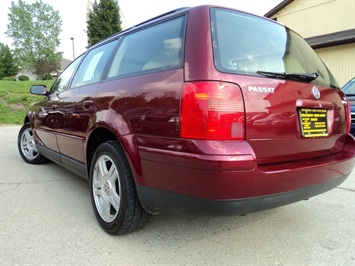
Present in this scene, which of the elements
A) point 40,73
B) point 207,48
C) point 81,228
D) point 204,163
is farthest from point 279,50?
point 40,73

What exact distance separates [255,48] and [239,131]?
2.16 ft

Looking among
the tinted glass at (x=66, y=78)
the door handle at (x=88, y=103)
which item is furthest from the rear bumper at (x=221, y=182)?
the tinted glass at (x=66, y=78)

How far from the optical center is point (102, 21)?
26.0 m

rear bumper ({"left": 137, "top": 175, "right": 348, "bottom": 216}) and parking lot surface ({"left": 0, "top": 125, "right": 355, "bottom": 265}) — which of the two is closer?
rear bumper ({"left": 137, "top": 175, "right": 348, "bottom": 216})

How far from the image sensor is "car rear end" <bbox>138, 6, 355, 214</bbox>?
5.69 feet

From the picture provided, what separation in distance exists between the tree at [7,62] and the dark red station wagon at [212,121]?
4651 cm

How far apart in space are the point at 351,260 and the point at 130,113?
6.04 feet

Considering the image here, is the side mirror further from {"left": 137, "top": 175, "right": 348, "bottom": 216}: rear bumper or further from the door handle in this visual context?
{"left": 137, "top": 175, "right": 348, "bottom": 216}: rear bumper

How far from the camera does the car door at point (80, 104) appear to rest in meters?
2.87

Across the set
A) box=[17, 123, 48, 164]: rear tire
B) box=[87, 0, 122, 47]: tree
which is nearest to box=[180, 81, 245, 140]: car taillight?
box=[17, 123, 48, 164]: rear tire

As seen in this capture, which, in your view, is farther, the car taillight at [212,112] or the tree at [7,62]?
the tree at [7,62]

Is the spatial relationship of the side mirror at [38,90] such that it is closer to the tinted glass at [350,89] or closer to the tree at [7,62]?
the tinted glass at [350,89]

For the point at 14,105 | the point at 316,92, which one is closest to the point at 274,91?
the point at 316,92

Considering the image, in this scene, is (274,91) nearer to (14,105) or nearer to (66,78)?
(66,78)
